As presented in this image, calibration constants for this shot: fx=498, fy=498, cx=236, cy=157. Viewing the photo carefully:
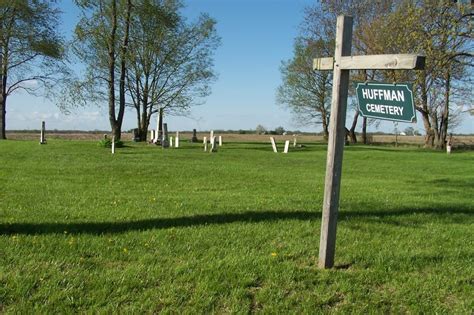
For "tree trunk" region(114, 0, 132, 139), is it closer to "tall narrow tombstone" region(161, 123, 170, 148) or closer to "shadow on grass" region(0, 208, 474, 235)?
"tall narrow tombstone" region(161, 123, 170, 148)

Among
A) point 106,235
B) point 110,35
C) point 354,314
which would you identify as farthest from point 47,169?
point 110,35

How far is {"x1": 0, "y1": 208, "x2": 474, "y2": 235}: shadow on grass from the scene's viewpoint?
6.06 m

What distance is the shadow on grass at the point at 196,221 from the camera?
239 inches

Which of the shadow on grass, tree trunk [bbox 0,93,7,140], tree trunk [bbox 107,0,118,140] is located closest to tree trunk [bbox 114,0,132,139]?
tree trunk [bbox 107,0,118,140]

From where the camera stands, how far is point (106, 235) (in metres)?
5.88

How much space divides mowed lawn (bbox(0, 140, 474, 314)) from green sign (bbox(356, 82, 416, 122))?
1.54 meters

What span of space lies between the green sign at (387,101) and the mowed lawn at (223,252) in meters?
1.54

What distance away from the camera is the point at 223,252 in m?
5.35

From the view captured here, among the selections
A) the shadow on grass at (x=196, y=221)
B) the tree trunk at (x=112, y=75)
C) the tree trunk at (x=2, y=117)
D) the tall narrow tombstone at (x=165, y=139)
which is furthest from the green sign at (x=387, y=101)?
the tree trunk at (x=2, y=117)

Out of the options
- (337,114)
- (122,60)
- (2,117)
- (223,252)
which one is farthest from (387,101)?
(2,117)

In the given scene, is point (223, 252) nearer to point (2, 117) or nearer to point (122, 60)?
point (122, 60)

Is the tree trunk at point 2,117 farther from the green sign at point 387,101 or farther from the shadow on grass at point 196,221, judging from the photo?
the green sign at point 387,101

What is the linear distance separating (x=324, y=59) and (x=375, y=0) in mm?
37565

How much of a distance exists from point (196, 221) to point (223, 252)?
1.60 m
